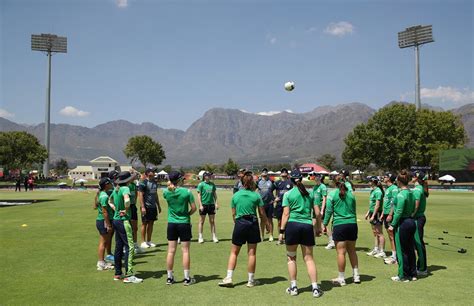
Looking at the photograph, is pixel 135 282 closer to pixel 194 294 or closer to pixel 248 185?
pixel 194 294

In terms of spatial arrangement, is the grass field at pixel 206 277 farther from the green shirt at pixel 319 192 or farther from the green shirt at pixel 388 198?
the green shirt at pixel 319 192

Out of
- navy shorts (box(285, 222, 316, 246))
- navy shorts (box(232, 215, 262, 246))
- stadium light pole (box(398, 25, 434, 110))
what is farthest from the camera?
stadium light pole (box(398, 25, 434, 110))

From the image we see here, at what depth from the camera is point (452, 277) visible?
905 cm

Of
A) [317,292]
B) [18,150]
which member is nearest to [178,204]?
[317,292]

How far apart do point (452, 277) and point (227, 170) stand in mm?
149124

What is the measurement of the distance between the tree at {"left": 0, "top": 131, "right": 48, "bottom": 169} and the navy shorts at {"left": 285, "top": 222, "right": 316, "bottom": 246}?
4075 inches

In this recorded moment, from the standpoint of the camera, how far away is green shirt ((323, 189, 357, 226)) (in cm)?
848

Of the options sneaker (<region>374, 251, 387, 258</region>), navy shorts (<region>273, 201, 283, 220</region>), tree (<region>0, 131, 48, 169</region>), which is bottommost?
sneaker (<region>374, 251, 387, 258</region>)

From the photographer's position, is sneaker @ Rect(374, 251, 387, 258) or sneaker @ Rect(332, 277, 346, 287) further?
sneaker @ Rect(374, 251, 387, 258)

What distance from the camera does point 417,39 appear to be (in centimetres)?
8788

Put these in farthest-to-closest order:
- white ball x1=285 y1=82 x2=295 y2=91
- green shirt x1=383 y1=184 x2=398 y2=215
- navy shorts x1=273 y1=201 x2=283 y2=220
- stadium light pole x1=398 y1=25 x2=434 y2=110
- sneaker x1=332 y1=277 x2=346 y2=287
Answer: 1. stadium light pole x1=398 y1=25 x2=434 y2=110
2. white ball x1=285 y1=82 x2=295 y2=91
3. navy shorts x1=273 y1=201 x2=283 y2=220
4. green shirt x1=383 y1=184 x2=398 y2=215
5. sneaker x1=332 y1=277 x2=346 y2=287

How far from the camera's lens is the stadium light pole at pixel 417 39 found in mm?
86875

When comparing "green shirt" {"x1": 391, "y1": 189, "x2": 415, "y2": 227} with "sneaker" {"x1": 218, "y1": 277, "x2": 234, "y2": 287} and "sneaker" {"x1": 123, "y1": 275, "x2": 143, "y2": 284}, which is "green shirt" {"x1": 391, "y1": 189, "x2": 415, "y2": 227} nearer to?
"sneaker" {"x1": 218, "y1": 277, "x2": 234, "y2": 287}

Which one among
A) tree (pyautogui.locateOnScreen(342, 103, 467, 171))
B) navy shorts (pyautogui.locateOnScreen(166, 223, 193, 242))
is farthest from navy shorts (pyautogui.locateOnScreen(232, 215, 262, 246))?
tree (pyautogui.locateOnScreen(342, 103, 467, 171))
